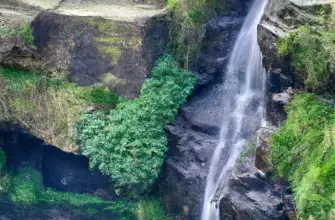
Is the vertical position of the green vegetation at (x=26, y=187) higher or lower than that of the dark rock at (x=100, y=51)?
lower

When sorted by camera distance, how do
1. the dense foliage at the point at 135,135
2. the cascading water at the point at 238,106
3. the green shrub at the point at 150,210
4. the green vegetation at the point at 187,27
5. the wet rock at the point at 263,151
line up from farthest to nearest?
the green vegetation at the point at 187,27 < the green shrub at the point at 150,210 < the dense foliage at the point at 135,135 < the cascading water at the point at 238,106 < the wet rock at the point at 263,151

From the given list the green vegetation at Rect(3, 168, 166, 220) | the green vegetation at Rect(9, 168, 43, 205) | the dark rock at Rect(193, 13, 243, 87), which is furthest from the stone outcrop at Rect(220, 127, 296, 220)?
the green vegetation at Rect(9, 168, 43, 205)

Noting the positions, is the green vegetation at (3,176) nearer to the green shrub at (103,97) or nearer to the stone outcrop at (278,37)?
the green shrub at (103,97)

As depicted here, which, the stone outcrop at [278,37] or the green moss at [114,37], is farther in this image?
the green moss at [114,37]

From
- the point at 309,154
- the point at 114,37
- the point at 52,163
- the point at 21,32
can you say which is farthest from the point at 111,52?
the point at 309,154

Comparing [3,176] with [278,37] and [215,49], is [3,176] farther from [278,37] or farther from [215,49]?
[278,37]

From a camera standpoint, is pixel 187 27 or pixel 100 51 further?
pixel 187 27

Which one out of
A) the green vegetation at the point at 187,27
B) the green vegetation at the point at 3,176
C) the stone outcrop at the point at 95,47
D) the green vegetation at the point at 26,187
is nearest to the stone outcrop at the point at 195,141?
the green vegetation at the point at 187,27
